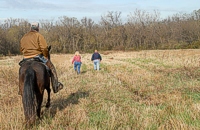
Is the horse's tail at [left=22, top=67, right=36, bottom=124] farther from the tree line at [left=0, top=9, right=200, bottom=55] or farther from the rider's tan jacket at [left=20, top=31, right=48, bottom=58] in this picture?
the tree line at [left=0, top=9, right=200, bottom=55]

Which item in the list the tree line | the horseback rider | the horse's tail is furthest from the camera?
the tree line

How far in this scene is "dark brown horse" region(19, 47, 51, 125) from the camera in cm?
452

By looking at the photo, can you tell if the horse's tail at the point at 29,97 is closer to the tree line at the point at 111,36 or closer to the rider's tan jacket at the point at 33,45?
the rider's tan jacket at the point at 33,45

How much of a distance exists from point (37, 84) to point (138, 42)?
6277 cm

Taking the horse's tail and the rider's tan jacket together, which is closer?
the horse's tail

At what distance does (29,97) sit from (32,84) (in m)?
0.29

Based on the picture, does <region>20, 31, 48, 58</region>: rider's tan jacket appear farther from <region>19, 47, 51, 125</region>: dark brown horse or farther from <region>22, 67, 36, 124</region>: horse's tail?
<region>22, 67, 36, 124</region>: horse's tail

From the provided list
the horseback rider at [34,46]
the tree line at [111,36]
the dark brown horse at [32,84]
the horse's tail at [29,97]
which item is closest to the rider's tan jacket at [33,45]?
the horseback rider at [34,46]

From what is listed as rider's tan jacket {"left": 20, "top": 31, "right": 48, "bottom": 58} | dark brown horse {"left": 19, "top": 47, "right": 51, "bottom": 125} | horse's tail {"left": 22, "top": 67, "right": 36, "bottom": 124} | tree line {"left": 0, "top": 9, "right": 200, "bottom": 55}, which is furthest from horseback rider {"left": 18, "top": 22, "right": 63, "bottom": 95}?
tree line {"left": 0, "top": 9, "right": 200, "bottom": 55}

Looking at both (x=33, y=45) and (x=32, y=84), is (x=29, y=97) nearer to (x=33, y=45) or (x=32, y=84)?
(x=32, y=84)

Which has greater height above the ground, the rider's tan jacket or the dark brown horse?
the rider's tan jacket

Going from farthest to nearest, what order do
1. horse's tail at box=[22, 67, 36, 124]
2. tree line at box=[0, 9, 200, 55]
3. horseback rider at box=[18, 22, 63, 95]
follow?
tree line at box=[0, 9, 200, 55], horseback rider at box=[18, 22, 63, 95], horse's tail at box=[22, 67, 36, 124]

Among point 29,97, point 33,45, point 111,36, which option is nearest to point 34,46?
point 33,45

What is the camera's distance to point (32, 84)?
15.4 ft
